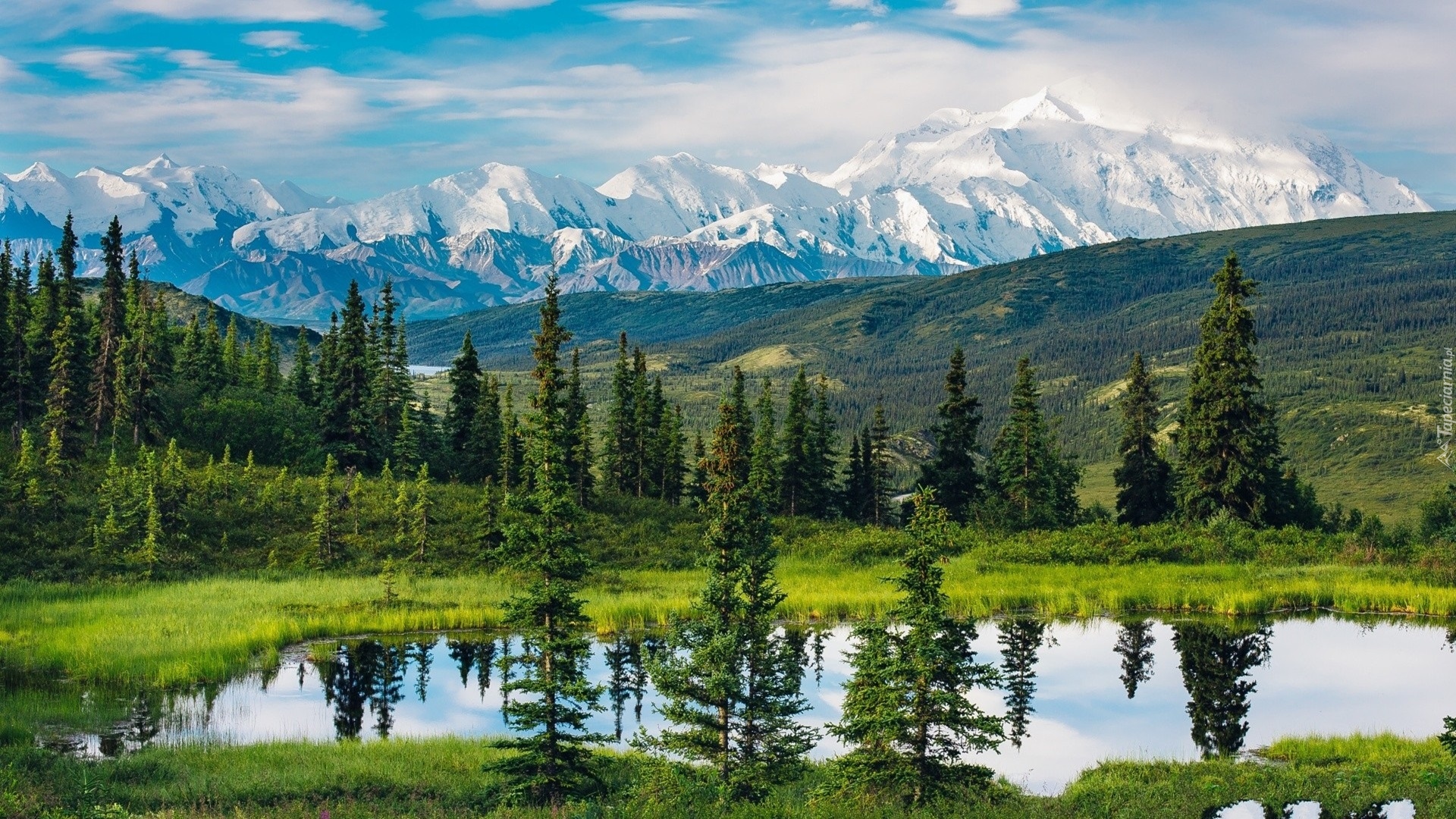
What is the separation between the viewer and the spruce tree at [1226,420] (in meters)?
66.2

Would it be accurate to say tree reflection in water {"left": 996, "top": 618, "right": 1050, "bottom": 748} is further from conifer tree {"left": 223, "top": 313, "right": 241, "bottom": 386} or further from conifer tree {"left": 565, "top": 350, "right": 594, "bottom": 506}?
conifer tree {"left": 223, "top": 313, "right": 241, "bottom": 386}

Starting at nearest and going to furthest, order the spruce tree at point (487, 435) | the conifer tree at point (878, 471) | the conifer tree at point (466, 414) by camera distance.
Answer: the spruce tree at point (487, 435)
the conifer tree at point (878, 471)
the conifer tree at point (466, 414)

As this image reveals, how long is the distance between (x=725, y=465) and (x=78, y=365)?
6516cm

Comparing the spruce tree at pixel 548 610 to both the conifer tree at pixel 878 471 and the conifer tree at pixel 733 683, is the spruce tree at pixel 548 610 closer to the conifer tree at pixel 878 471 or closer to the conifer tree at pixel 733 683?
the conifer tree at pixel 733 683

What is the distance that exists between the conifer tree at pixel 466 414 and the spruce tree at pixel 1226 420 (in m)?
50.3

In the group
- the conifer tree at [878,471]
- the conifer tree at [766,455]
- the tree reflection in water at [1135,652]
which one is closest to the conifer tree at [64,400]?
the conifer tree at [766,455]

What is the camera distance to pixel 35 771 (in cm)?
2648

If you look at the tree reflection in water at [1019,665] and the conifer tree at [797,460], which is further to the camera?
the conifer tree at [797,460]

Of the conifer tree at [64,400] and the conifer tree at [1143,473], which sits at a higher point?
the conifer tree at [64,400]

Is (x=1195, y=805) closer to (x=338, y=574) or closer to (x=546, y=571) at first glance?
(x=546, y=571)

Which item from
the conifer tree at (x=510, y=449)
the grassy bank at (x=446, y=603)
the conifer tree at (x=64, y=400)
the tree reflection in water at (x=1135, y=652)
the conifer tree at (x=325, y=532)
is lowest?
the tree reflection in water at (x=1135, y=652)

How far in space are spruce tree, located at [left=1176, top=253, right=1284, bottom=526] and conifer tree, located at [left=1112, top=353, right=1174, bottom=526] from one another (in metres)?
11.0

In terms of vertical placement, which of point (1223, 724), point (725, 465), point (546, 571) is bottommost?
point (1223, 724)

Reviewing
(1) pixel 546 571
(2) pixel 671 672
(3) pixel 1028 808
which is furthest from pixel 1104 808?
(1) pixel 546 571
